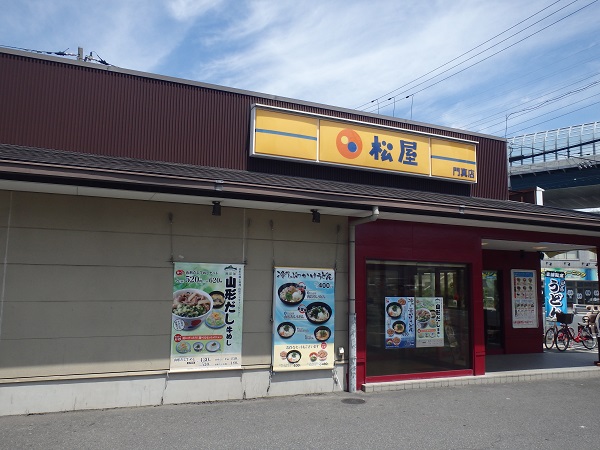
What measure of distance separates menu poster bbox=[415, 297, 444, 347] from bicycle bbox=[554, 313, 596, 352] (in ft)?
22.6

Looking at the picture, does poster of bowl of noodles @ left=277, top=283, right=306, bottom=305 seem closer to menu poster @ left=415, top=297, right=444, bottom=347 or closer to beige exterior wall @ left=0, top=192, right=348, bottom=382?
beige exterior wall @ left=0, top=192, right=348, bottom=382

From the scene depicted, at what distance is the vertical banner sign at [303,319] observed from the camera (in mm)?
8641

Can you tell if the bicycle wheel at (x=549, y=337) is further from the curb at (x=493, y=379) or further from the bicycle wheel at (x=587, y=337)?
the curb at (x=493, y=379)

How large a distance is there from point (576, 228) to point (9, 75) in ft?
36.5

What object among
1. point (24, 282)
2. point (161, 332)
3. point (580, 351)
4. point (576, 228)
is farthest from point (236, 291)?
point (580, 351)

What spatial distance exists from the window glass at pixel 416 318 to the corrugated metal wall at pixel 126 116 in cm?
242

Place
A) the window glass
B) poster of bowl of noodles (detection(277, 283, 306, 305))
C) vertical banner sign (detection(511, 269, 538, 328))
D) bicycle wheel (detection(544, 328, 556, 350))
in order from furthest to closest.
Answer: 1. bicycle wheel (detection(544, 328, 556, 350))
2. vertical banner sign (detection(511, 269, 538, 328))
3. the window glass
4. poster of bowl of noodles (detection(277, 283, 306, 305))

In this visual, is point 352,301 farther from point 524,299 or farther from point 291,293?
point 524,299

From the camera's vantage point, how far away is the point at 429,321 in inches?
400

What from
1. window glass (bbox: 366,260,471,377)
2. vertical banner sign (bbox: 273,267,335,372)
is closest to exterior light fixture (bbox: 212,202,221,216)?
vertical banner sign (bbox: 273,267,335,372)

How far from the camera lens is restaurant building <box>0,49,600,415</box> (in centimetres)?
721

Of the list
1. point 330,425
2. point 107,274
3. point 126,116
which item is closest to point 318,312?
point 330,425

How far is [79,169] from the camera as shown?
6.41 m

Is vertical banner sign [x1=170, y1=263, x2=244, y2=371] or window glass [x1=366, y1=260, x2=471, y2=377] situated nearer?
vertical banner sign [x1=170, y1=263, x2=244, y2=371]
